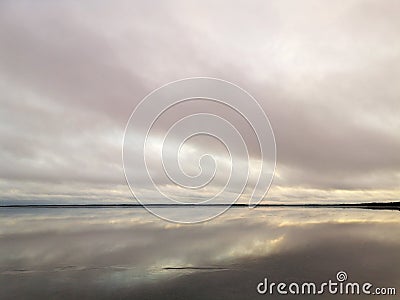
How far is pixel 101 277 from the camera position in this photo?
1438cm

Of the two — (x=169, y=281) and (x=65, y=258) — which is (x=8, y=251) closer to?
(x=65, y=258)

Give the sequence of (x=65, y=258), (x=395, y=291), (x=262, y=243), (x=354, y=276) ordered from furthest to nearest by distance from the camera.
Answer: (x=262, y=243)
(x=65, y=258)
(x=354, y=276)
(x=395, y=291)

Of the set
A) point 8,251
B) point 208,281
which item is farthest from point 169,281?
point 8,251

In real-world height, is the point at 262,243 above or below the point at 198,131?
below

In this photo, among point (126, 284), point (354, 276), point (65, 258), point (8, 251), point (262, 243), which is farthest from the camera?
point (262, 243)

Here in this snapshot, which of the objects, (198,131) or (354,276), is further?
(198,131)

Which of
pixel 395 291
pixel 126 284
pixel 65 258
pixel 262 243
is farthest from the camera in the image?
pixel 262 243

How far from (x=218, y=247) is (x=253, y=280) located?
7.65m

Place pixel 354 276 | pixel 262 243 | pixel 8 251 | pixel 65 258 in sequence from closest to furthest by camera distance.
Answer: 1. pixel 354 276
2. pixel 65 258
3. pixel 8 251
4. pixel 262 243

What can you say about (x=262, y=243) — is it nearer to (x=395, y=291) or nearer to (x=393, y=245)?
(x=393, y=245)

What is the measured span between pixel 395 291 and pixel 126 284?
10441mm

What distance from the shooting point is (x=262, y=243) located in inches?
888

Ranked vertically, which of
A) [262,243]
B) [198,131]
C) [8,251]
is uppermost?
[198,131]

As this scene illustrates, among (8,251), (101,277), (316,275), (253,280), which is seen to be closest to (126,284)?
(101,277)
